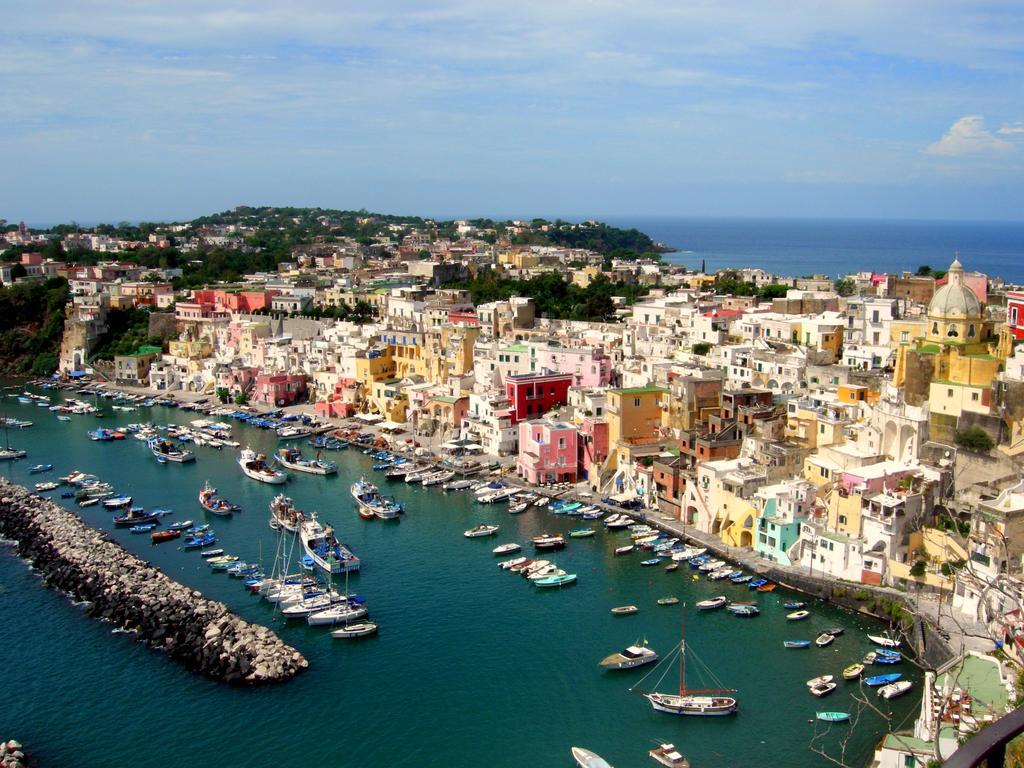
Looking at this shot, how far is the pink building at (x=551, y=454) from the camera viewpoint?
68.4 feet

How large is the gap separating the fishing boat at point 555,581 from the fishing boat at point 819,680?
4.48m

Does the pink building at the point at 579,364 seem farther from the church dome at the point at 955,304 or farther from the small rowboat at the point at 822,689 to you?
the small rowboat at the point at 822,689

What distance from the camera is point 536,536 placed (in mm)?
17781

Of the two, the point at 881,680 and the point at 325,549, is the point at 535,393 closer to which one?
the point at 325,549

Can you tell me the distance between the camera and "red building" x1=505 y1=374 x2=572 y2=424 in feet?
77.8

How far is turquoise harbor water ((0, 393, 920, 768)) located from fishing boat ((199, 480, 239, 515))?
71.5 inches

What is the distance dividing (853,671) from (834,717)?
3.92ft

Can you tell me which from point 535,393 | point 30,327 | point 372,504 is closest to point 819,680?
point 372,504

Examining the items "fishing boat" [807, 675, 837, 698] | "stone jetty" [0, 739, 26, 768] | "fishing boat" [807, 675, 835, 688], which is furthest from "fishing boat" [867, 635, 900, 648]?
"stone jetty" [0, 739, 26, 768]

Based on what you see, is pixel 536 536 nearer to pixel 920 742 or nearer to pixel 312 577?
pixel 312 577

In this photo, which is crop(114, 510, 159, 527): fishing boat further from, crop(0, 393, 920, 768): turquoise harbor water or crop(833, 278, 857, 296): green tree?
crop(833, 278, 857, 296): green tree

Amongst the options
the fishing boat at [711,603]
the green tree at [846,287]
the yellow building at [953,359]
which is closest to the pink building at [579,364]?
the yellow building at [953,359]

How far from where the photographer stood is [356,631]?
13750 mm

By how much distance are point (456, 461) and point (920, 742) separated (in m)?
14.1
